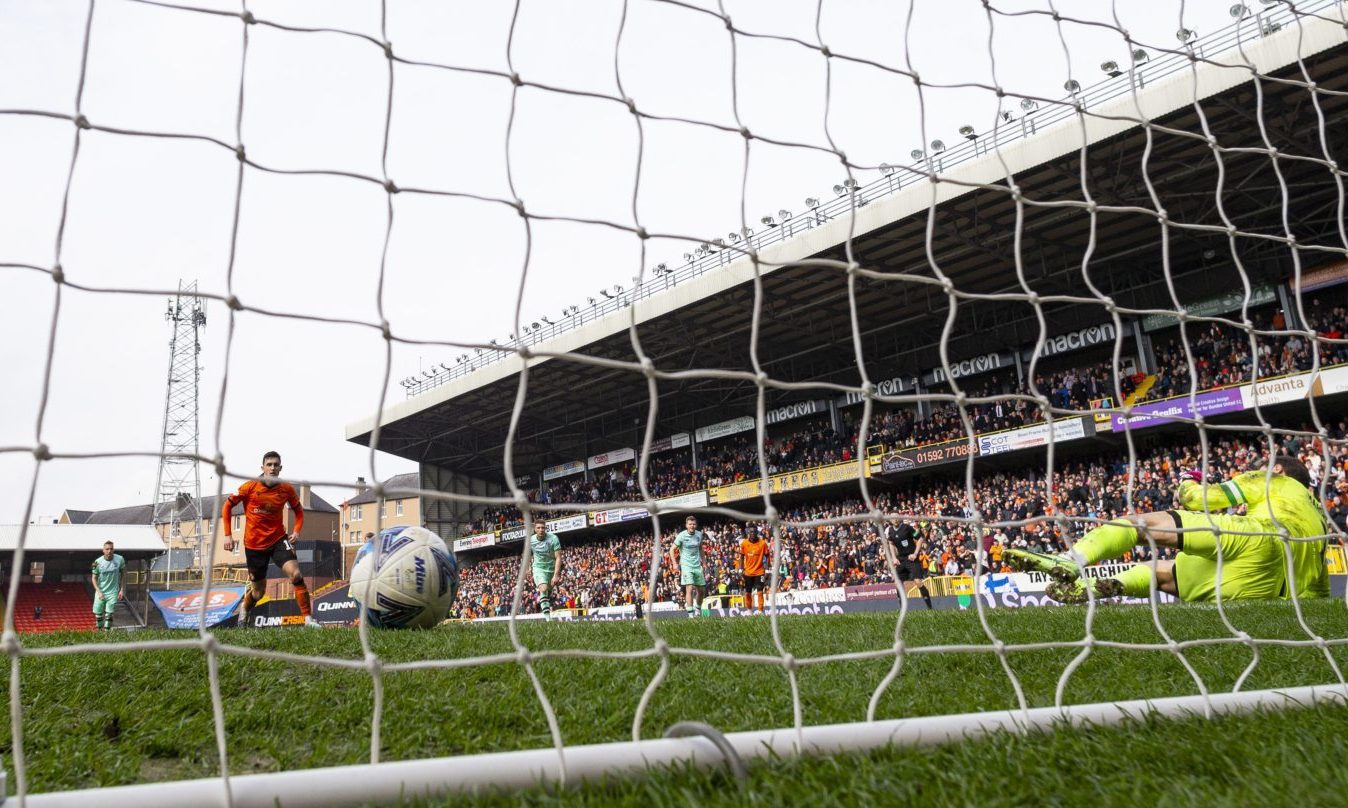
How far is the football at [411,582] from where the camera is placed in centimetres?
623

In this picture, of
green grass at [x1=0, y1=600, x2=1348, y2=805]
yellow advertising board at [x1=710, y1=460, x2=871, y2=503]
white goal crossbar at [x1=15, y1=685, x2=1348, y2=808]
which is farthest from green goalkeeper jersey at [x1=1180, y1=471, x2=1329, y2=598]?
yellow advertising board at [x1=710, y1=460, x2=871, y2=503]

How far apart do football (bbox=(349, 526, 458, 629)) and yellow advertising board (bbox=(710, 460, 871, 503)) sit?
2233 centimetres

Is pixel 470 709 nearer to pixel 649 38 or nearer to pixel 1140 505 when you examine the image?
pixel 649 38

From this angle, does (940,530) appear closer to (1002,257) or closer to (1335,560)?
(1002,257)

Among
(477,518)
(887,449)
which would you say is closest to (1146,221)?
(887,449)

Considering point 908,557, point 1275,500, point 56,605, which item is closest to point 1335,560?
point 908,557

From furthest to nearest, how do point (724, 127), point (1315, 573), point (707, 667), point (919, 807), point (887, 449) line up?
point (887, 449) < point (1315, 573) < point (707, 667) < point (724, 127) < point (919, 807)

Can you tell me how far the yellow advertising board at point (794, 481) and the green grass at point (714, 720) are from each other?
2386 cm

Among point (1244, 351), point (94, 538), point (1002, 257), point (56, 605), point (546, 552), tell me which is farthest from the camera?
point (56, 605)

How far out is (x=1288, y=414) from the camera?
22141mm

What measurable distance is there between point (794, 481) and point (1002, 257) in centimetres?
1092

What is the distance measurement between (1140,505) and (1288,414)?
6.44m

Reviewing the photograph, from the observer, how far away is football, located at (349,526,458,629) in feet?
20.4

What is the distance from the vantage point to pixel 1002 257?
70.1ft
